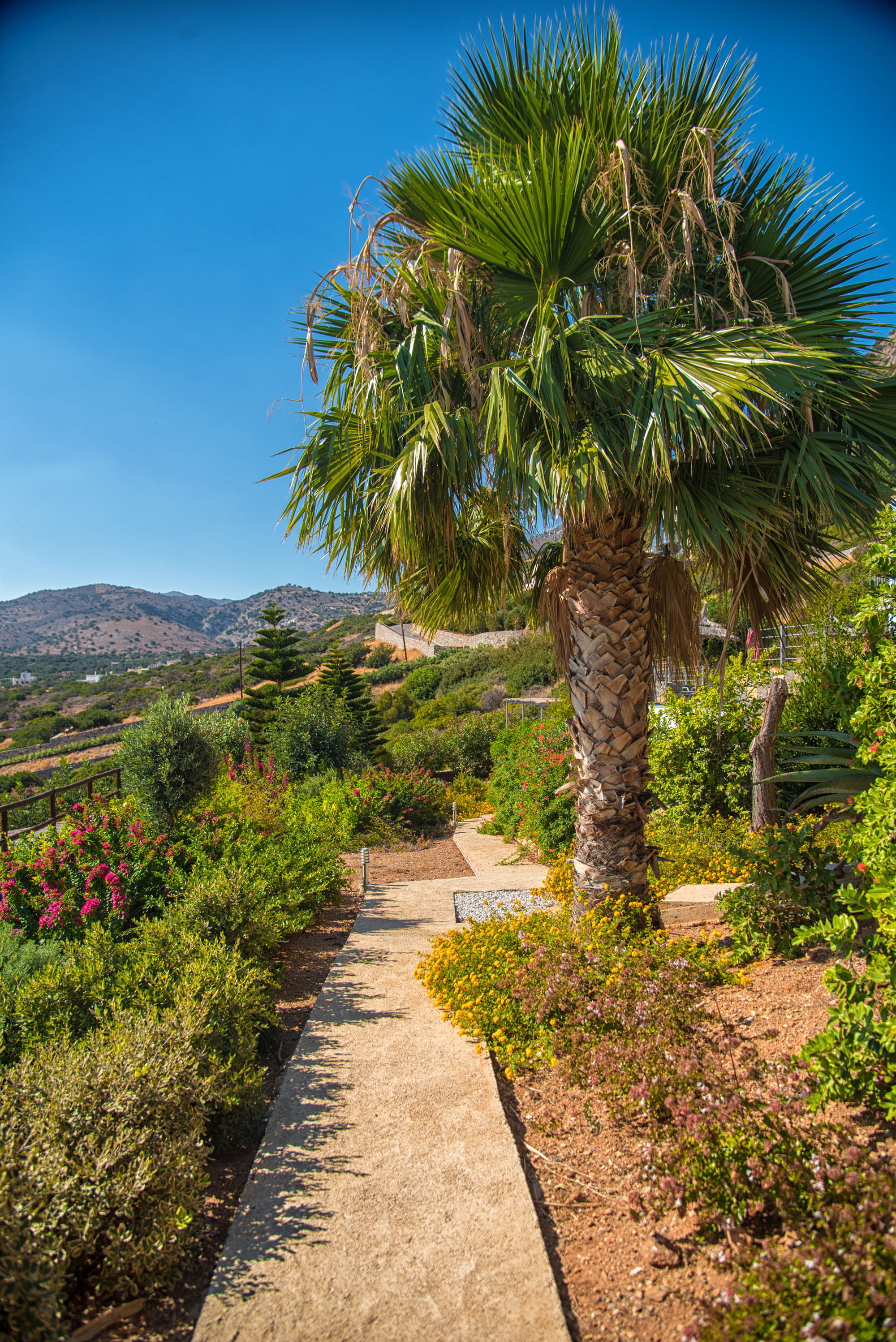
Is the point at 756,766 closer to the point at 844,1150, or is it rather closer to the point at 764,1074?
the point at 764,1074

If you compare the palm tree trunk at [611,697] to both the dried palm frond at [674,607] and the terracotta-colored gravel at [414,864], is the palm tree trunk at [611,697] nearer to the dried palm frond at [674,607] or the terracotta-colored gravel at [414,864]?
the dried palm frond at [674,607]

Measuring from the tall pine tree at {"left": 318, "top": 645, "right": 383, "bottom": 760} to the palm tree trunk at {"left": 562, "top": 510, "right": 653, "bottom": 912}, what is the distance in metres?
13.7

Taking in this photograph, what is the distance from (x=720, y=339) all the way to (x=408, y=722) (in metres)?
24.5

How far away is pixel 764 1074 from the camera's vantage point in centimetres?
266

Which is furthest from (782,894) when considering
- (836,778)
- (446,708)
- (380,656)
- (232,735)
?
(380,656)

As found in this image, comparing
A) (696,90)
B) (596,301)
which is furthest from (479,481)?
(696,90)

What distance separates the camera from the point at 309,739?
12.4 meters

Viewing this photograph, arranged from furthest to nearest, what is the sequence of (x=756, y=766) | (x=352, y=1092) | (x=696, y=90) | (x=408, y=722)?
(x=408, y=722)
(x=756, y=766)
(x=696, y=90)
(x=352, y=1092)

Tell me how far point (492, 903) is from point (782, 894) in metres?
3.26

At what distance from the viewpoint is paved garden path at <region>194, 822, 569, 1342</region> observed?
2.06 metres

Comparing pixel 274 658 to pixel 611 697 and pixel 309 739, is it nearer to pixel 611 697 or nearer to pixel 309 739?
pixel 309 739

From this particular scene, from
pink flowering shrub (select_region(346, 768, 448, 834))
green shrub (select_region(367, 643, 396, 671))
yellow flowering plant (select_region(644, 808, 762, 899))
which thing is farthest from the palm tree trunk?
green shrub (select_region(367, 643, 396, 671))

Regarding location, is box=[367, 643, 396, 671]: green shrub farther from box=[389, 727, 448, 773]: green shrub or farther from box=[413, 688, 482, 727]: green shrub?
box=[389, 727, 448, 773]: green shrub

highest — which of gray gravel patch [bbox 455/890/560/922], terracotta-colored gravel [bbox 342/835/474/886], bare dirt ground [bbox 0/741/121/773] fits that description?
gray gravel patch [bbox 455/890/560/922]
